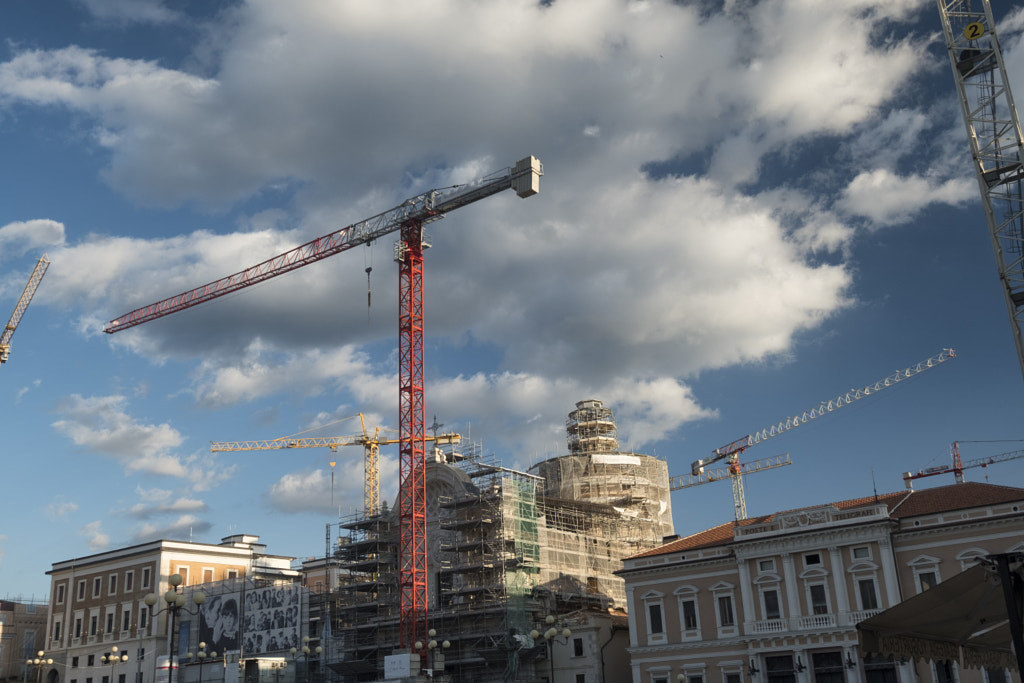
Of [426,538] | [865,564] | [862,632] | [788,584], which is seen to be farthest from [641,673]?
[862,632]

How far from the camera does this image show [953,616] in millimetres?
13766

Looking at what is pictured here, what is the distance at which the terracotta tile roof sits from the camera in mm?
43469

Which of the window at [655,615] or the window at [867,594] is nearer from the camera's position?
the window at [867,594]

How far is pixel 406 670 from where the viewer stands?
55500 millimetres

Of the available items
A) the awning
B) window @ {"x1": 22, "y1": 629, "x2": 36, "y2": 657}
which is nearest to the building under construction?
the awning

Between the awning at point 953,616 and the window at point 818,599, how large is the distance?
31.7 m

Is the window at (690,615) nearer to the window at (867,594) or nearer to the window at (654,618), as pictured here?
the window at (654,618)

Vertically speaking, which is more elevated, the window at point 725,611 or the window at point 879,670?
the window at point 725,611

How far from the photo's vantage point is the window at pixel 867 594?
1735 inches

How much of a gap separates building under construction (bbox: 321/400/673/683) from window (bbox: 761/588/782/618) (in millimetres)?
13298

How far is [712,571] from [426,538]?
2513cm

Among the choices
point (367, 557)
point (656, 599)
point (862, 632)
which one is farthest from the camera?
point (367, 557)

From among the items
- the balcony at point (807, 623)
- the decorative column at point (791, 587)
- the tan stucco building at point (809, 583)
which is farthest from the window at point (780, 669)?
the decorative column at point (791, 587)

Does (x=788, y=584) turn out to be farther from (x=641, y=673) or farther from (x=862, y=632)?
(x=862, y=632)
